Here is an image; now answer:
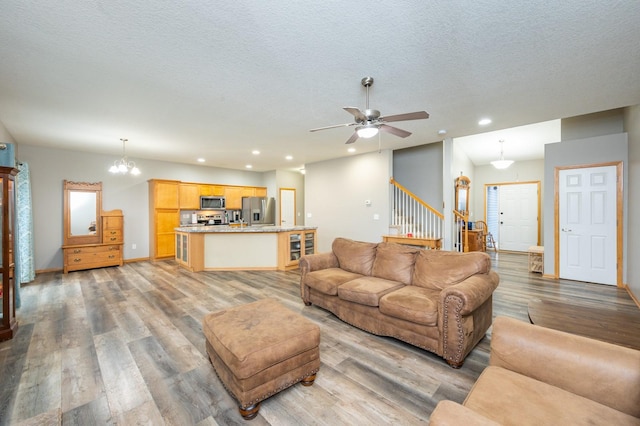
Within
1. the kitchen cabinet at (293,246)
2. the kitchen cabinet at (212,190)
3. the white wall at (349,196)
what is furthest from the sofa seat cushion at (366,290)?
the kitchen cabinet at (212,190)

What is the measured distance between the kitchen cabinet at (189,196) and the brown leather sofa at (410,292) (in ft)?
17.5

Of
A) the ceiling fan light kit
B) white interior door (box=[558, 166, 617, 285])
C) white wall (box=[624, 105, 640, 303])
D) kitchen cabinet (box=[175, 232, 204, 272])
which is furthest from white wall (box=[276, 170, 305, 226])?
white wall (box=[624, 105, 640, 303])

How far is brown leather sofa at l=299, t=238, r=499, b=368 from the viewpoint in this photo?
7.44ft

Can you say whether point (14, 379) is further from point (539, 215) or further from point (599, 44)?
point (539, 215)

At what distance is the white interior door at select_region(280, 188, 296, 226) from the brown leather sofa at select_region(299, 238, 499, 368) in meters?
5.56

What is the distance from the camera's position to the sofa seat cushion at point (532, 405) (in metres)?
1.09

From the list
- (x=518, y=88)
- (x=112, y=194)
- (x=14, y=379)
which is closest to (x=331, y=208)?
(x=518, y=88)

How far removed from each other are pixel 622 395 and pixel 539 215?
341 inches

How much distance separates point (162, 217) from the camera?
279 inches

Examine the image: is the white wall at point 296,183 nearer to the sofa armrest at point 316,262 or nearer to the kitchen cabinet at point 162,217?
the kitchen cabinet at point 162,217

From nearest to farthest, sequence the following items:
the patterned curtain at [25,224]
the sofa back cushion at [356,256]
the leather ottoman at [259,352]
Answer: the leather ottoman at [259,352] → the sofa back cushion at [356,256] → the patterned curtain at [25,224]

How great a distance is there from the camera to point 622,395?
1.18 m

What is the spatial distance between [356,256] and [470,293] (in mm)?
1674

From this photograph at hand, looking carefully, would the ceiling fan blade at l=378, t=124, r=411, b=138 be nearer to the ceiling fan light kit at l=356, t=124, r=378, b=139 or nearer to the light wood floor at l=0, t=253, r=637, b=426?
the ceiling fan light kit at l=356, t=124, r=378, b=139
